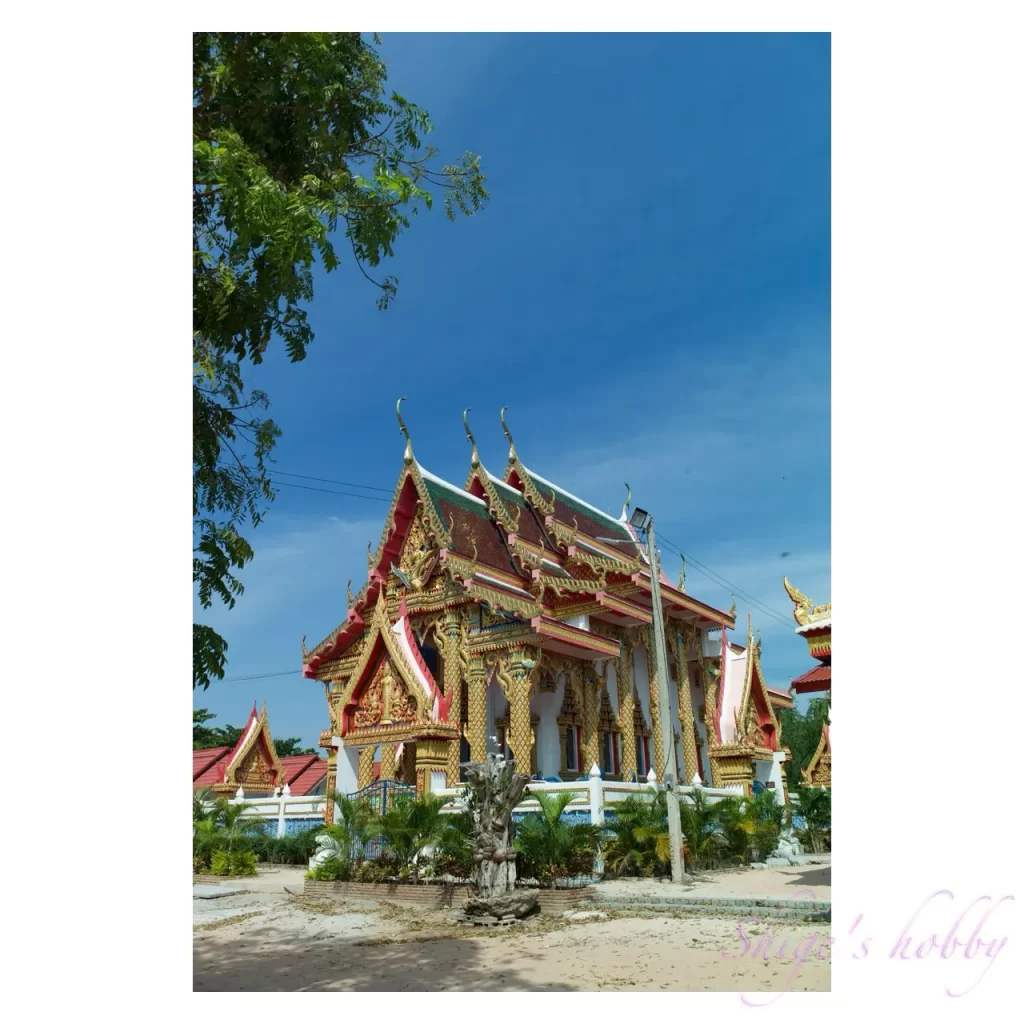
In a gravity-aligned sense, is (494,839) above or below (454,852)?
above

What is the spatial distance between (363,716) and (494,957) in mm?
6368

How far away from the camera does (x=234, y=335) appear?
4.26 metres

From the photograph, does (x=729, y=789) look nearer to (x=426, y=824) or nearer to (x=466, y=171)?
(x=426, y=824)

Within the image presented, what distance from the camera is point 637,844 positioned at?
29.6ft

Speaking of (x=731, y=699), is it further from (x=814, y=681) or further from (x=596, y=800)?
(x=596, y=800)

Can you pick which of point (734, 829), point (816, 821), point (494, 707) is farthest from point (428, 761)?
point (816, 821)

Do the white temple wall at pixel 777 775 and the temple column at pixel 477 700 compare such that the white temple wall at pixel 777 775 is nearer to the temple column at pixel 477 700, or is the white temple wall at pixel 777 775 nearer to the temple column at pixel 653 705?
the temple column at pixel 653 705

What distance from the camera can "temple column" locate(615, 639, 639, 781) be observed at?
14.3m

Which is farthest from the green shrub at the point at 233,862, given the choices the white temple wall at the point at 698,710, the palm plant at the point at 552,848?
the white temple wall at the point at 698,710

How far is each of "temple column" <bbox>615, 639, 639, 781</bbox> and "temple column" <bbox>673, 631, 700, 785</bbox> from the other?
1.23 m

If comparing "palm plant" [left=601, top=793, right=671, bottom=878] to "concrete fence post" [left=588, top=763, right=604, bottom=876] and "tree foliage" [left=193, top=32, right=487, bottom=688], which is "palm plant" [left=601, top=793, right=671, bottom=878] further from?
"tree foliage" [left=193, top=32, right=487, bottom=688]

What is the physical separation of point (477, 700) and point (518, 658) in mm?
1080

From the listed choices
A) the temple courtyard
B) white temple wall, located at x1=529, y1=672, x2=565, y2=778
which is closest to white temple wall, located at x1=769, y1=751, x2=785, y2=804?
white temple wall, located at x1=529, y1=672, x2=565, y2=778

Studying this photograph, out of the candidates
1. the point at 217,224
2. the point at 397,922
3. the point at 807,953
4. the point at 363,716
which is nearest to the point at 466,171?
the point at 217,224
